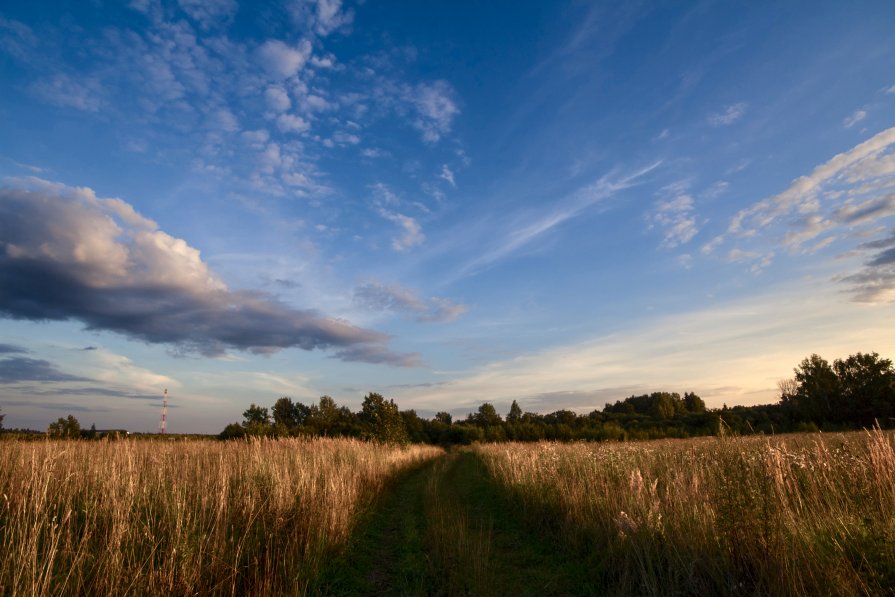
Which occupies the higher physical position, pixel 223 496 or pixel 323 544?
pixel 223 496

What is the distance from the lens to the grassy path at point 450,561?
5.39m

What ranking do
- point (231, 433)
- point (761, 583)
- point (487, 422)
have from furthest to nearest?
point (487, 422) < point (231, 433) < point (761, 583)

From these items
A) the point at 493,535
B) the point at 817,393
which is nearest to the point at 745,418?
the point at 817,393

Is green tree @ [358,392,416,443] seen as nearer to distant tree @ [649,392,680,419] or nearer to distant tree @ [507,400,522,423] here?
distant tree @ [649,392,680,419]

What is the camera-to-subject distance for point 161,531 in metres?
4.40

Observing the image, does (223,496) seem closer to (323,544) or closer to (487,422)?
(323,544)

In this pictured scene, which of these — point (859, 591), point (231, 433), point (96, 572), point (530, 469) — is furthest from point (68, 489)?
point (231, 433)

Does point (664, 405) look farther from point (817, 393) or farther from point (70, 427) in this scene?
point (70, 427)

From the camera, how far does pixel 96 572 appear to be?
11.9 feet

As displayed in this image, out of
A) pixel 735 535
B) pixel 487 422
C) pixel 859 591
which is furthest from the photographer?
pixel 487 422

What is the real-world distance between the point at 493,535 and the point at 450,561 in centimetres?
262

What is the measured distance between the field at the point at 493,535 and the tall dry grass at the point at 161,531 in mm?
30

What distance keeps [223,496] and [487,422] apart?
93.5 m

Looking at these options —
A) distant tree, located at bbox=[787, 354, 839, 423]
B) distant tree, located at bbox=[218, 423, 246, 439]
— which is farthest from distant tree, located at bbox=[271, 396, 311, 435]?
distant tree, located at bbox=[787, 354, 839, 423]
